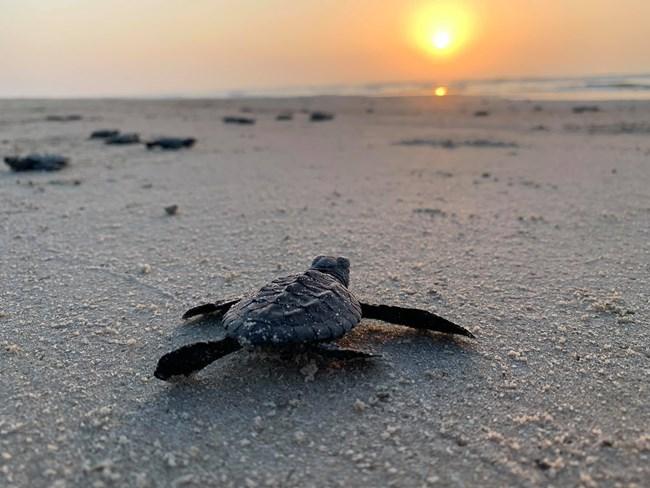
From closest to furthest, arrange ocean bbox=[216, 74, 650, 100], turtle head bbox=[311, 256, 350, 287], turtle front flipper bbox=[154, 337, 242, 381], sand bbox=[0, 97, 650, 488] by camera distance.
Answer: sand bbox=[0, 97, 650, 488]
turtle front flipper bbox=[154, 337, 242, 381]
turtle head bbox=[311, 256, 350, 287]
ocean bbox=[216, 74, 650, 100]

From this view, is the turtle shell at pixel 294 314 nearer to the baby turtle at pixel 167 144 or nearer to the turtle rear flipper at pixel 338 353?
the turtle rear flipper at pixel 338 353

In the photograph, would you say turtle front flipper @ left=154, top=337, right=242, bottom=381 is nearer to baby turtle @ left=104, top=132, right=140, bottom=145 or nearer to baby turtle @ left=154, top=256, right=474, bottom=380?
baby turtle @ left=154, top=256, right=474, bottom=380

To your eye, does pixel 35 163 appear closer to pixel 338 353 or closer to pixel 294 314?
pixel 294 314

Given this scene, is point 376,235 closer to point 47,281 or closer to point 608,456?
point 47,281

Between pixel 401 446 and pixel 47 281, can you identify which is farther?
pixel 47 281

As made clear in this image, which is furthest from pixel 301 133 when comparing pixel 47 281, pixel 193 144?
pixel 47 281

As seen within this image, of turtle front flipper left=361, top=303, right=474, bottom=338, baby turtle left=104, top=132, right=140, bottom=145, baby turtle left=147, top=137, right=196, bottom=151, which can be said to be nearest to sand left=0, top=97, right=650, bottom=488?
turtle front flipper left=361, top=303, right=474, bottom=338

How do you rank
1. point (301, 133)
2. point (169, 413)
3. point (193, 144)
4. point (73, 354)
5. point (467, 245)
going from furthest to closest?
point (301, 133)
point (193, 144)
point (467, 245)
point (73, 354)
point (169, 413)
